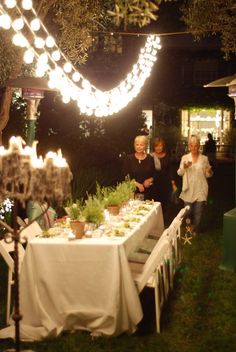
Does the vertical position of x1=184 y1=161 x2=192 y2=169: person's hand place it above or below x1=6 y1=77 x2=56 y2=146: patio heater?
below

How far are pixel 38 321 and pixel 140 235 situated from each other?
1.88m

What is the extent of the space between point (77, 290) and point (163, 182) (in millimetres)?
4204

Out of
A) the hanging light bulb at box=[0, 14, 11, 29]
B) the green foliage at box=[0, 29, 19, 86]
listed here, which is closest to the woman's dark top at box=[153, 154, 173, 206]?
the green foliage at box=[0, 29, 19, 86]

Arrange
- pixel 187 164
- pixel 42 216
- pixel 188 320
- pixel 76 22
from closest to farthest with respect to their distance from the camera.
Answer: pixel 188 320
pixel 42 216
pixel 187 164
pixel 76 22

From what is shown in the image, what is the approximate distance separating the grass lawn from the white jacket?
1.04 m

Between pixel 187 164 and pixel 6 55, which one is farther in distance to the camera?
pixel 187 164

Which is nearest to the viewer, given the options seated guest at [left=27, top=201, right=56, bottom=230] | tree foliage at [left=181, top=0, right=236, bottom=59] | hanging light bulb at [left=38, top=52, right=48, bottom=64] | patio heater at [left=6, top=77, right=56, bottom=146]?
hanging light bulb at [left=38, top=52, right=48, bottom=64]

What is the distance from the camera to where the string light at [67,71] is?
18.6 feet

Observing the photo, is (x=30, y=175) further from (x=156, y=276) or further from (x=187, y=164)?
(x=187, y=164)

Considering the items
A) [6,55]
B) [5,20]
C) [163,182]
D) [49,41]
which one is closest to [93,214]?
[49,41]

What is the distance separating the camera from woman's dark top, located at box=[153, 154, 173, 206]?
9.39 metres

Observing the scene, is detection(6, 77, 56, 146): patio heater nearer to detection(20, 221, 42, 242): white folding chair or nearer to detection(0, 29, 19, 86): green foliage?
detection(0, 29, 19, 86): green foliage

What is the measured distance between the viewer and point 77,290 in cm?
558

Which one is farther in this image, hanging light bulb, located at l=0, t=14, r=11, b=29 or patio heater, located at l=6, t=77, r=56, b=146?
patio heater, located at l=6, t=77, r=56, b=146
